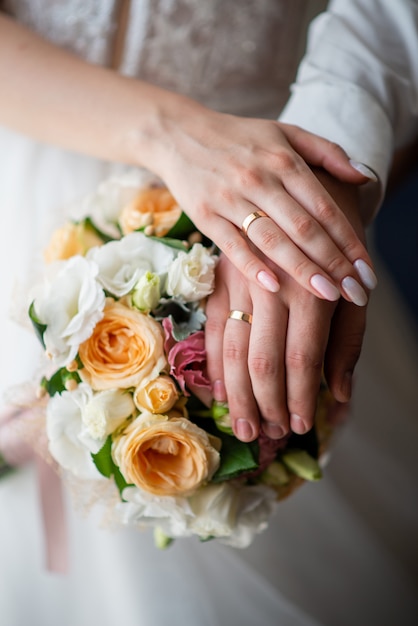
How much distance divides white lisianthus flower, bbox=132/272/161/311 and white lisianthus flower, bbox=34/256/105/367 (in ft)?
0.14

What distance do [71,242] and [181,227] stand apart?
15cm

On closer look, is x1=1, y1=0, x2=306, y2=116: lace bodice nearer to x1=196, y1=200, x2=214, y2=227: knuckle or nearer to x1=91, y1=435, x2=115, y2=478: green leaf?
x1=196, y1=200, x2=214, y2=227: knuckle

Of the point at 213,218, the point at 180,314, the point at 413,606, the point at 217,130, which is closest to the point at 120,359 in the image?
the point at 180,314

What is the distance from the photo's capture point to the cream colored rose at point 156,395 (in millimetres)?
694

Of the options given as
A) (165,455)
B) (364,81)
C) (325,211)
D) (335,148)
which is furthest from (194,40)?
(165,455)

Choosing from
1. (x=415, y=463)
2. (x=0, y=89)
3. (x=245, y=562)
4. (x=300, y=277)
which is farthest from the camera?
(x=415, y=463)

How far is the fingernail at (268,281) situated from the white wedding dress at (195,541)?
0.31 meters

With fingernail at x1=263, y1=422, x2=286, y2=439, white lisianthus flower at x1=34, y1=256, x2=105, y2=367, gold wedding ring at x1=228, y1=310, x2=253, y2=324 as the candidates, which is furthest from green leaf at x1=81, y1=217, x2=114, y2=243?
fingernail at x1=263, y1=422, x2=286, y2=439

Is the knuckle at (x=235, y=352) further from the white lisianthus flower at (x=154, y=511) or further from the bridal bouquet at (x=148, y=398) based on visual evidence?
the white lisianthus flower at (x=154, y=511)

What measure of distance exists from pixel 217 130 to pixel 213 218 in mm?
151

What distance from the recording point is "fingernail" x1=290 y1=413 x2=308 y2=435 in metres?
0.76


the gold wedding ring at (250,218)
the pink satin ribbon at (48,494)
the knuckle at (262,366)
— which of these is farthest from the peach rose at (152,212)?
the pink satin ribbon at (48,494)

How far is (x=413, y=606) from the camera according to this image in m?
1.28

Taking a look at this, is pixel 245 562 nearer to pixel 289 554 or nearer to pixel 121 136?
pixel 289 554
